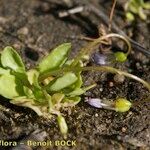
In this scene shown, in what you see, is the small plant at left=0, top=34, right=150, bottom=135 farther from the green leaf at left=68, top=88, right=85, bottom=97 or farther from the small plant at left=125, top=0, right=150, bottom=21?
the small plant at left=125, top=0, right=150, bottom=21

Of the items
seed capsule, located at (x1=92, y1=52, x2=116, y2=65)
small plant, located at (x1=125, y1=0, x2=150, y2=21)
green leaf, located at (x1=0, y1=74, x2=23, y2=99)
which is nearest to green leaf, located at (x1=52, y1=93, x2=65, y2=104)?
green leaf, located at (x1=0, y1=74, x2=23, y2=99)

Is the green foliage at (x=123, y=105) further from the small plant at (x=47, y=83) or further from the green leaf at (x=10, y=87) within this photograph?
the green leaf at (x=10, y=87)

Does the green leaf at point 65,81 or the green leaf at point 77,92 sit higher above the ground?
the green leaf at point 65,81

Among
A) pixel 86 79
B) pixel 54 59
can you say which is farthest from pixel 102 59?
pixel 54 59

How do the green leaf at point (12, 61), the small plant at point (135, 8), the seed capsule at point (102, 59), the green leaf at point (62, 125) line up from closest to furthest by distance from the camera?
the green leaf at point (62, 125) → the green leaf at point (12, 61) → the seed capsule at point (102, 59) → the small plant at point (135, 8)

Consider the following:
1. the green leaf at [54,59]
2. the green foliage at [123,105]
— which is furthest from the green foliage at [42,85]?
the green foliage at [123,105]
